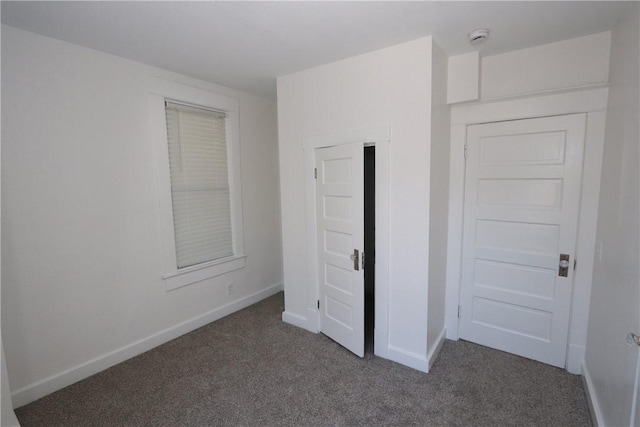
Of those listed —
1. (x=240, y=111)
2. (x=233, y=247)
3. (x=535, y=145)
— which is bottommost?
(x=233, y=247)

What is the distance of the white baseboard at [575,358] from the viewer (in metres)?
2.39

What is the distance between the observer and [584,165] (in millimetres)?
2273

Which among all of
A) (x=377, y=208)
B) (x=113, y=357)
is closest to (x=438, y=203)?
(x=377, y=208)

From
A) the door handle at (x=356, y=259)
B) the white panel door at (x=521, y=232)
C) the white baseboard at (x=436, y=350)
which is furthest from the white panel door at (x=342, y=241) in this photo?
the white panel door at (x=521, y=232)

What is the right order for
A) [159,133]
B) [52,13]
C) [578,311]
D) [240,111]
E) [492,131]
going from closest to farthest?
[52,13] → [578,311] → [492,131] → [159,133] → [240,111]

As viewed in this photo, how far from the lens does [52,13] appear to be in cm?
188

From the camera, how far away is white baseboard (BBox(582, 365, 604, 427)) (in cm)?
184

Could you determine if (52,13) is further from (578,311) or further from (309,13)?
(578,311)

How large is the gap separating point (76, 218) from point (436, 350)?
10.4 feet

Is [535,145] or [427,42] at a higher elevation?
[427,42]

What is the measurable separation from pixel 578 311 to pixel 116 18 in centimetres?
398

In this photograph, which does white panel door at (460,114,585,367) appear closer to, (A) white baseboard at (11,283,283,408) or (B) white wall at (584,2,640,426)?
(B) white wall at (584,2,640,426)

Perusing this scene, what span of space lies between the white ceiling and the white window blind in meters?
0.67

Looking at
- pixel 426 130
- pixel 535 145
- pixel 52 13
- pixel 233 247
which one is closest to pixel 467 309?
pixel 535 145
